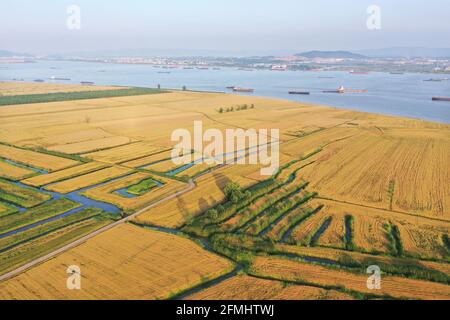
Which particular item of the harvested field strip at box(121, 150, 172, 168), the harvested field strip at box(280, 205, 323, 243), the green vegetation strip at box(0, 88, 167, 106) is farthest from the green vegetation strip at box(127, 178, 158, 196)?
the green vegetation strip at box(0, 88, 167, 106)

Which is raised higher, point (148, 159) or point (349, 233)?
point (148, 159)

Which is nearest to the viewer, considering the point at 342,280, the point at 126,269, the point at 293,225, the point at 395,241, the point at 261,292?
the point at 261,292

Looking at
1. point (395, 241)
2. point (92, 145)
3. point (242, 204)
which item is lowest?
point (395, 241)

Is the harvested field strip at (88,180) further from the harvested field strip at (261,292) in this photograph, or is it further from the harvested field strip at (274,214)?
the harvested field strip at (261,292)

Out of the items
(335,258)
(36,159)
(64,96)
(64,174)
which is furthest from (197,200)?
(64,96)

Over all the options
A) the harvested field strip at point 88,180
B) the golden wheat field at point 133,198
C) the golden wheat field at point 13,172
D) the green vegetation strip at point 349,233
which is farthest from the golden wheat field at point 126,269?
the golden wheat field at point 13,172

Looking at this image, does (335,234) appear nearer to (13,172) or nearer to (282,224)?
(282,224)

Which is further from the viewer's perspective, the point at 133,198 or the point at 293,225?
the point at 133,198

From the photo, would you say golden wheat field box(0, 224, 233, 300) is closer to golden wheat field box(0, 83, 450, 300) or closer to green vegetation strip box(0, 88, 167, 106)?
golden wheat field box(0, 83, 450, 300)
